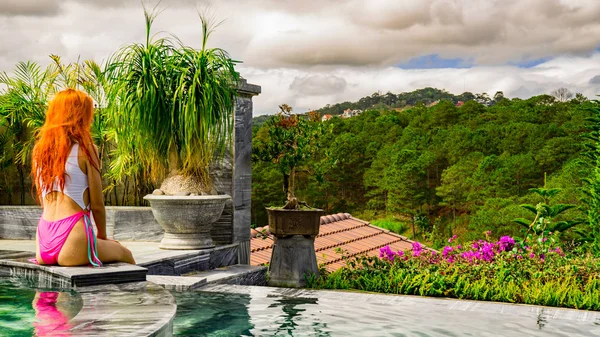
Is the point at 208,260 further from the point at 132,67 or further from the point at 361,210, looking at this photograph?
the point at 361,210

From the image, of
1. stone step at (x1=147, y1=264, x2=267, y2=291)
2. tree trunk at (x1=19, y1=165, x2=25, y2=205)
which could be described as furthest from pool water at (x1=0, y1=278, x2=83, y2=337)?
tree trunk at (x1=19, y1=165, x2=25, y2=205)

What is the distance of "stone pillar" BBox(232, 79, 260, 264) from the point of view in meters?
6.83

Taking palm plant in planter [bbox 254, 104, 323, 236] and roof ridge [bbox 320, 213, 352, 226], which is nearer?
palm plant in planter [bbox 254, 104, 323, 236]

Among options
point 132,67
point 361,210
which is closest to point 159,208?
point 132,67

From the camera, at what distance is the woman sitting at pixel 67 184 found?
4.16 m

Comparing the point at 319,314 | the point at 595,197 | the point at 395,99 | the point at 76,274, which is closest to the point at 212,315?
the point at 319,314

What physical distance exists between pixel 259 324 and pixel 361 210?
145ft

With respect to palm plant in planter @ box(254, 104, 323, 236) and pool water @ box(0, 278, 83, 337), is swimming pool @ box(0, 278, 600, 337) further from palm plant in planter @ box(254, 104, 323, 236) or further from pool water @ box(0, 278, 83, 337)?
palm plant in planter @ box(254, 104, 323, 236)

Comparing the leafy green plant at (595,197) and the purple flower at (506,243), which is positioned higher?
the leafy green plant at (595,197)

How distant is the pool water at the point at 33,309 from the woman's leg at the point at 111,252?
45 centimetres

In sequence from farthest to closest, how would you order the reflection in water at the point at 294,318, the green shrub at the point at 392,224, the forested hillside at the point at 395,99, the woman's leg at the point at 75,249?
the forested hillside at the point at 395,99
the green shrub at the point at 392,224
the woman's leg at the point at 75,249
the reflection in water at the point at 294,318

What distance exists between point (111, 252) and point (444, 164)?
41.6 m

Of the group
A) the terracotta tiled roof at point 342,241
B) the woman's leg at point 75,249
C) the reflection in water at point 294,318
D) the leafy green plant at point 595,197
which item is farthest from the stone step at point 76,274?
the leafy green plant at point 595,197

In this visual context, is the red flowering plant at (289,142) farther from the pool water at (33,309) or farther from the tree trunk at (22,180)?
the pool water at (33,309)
